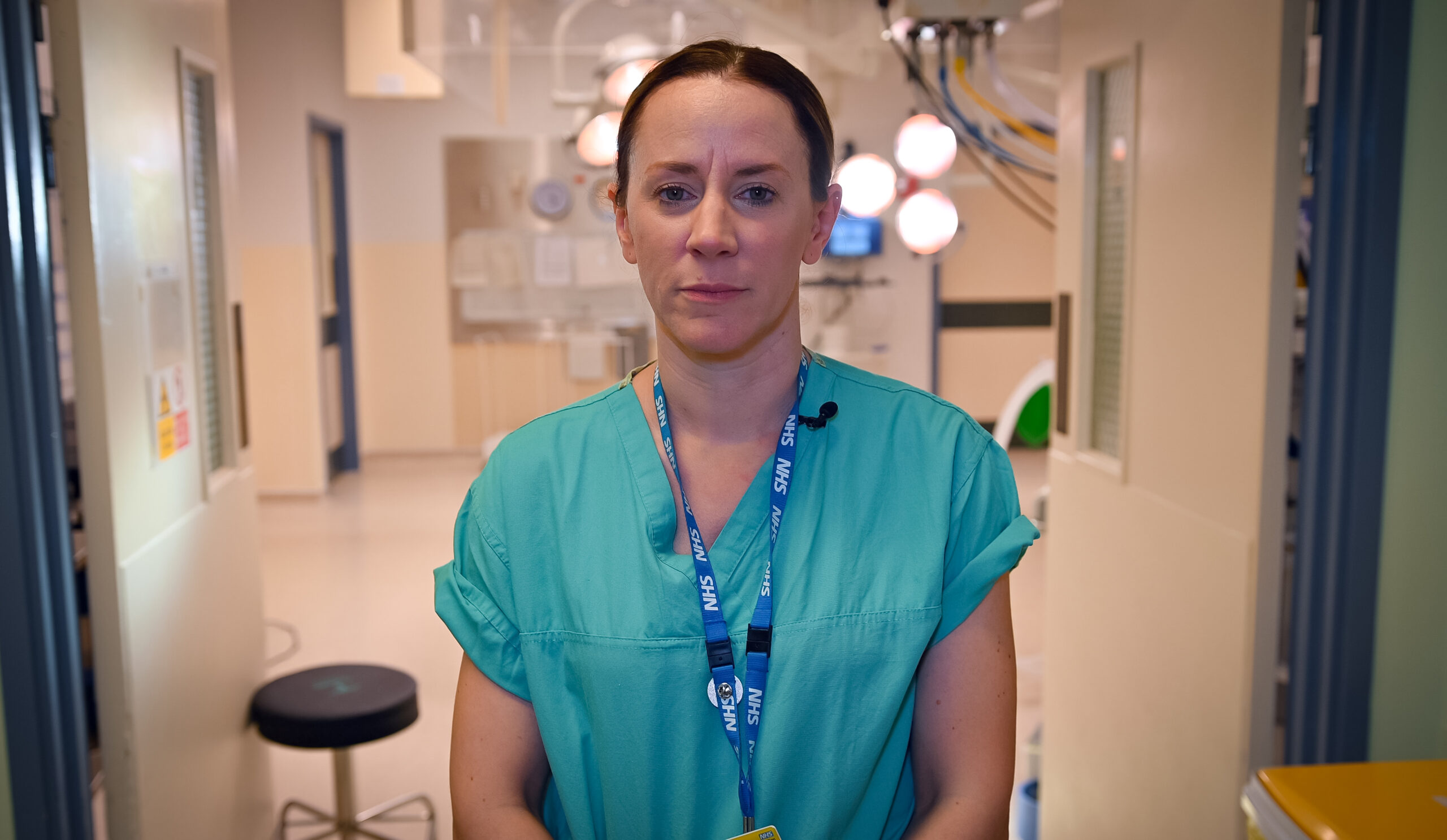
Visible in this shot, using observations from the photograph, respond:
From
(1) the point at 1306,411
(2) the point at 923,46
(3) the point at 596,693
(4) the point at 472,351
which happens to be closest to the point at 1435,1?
(1) the point at 1306,411

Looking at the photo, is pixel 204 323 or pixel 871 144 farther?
pixel 871 144

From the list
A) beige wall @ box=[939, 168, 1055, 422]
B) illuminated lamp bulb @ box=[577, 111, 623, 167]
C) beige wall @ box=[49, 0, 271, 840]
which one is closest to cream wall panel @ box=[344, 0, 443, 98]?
illuminated lamp bulb @ box=[577, 111, 623, 167]

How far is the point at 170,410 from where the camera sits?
208 cm

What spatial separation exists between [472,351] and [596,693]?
20.5 feet

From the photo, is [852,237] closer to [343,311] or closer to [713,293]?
[343,311]

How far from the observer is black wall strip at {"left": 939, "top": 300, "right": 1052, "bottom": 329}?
24.0 feet

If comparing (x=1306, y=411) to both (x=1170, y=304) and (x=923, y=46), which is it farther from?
(x=923, y=46)

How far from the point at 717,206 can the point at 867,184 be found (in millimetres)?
2323

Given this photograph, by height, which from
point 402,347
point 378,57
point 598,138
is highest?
point 378,57

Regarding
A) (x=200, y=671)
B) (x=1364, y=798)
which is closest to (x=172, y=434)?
(x=200, y=671)

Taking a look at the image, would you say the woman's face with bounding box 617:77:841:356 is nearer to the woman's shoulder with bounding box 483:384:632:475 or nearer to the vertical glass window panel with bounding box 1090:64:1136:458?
the woman's shoulder with bounding box 483:384:632:475

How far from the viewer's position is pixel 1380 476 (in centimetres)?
159

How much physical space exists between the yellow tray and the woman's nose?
0.74 m

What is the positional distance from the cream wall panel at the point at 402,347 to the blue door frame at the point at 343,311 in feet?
0.37
